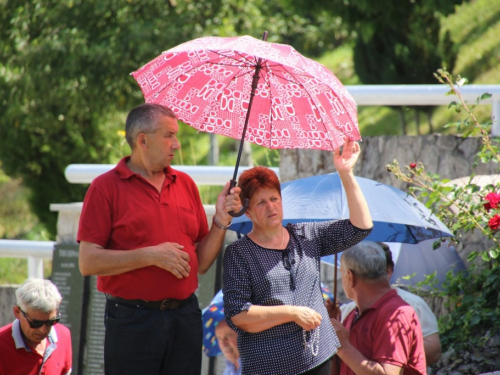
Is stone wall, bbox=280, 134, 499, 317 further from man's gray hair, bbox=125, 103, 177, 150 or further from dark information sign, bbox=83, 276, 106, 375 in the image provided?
man's gray hair, bbox=125, 103, 177, 150

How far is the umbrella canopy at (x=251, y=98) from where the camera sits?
338 cm

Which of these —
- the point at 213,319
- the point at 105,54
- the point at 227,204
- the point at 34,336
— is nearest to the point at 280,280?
the point at 227,204

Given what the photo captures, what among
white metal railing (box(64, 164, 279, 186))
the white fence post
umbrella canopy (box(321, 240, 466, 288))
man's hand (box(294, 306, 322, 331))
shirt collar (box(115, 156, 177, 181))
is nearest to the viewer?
man's hand (box(294, 306, 322, 331))

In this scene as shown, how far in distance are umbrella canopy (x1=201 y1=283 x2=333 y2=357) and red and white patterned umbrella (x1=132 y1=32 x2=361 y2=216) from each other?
1.12 metres

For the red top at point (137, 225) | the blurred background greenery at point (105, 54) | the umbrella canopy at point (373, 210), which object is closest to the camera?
the red top at point (137, 225)

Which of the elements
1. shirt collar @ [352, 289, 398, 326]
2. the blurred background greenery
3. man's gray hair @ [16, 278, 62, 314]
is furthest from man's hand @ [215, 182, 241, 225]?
the blurred background greenery

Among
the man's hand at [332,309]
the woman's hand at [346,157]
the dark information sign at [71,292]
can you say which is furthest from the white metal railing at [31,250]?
the woman's hand at [346,157]

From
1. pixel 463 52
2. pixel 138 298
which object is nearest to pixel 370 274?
pixel 138 298

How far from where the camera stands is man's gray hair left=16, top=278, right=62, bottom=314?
13.7 ft

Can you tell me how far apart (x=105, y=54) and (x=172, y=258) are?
680 cm

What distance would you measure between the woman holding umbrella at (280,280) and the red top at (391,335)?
26cm

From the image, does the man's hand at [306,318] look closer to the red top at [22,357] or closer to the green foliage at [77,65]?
the red top at [22,357]

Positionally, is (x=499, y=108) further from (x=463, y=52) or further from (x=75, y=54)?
(x=463, y=52)

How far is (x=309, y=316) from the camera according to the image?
3.10m
